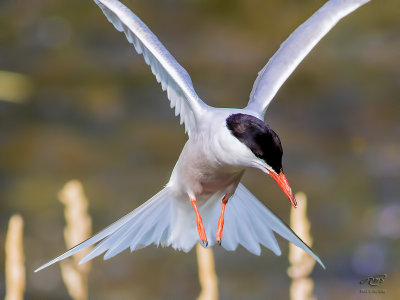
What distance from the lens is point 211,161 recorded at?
1583 millimetres

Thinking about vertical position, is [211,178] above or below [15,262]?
above

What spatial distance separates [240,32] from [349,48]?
0.76 metres

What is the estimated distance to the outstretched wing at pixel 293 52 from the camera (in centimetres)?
173

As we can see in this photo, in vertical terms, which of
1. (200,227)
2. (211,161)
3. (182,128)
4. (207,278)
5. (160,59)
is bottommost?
(207,278)

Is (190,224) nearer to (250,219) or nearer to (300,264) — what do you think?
(250,219)

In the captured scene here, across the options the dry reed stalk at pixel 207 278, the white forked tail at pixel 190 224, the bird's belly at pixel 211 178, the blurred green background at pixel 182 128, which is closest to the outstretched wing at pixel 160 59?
the bird's belly at pixel 211 178

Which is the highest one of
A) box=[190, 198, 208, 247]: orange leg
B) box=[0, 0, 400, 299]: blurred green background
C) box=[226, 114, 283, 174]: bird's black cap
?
box=[0, 0, 400, 299]: blurred green background

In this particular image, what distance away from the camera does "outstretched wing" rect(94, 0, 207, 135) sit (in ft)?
5.45

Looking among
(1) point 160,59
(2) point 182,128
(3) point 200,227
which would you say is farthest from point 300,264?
(2) point 182,128

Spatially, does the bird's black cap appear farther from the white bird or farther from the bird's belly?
the bird's belly

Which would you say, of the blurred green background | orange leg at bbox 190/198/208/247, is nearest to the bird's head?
orange leg at bbox 190/198/208/247

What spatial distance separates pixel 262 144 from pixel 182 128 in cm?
314

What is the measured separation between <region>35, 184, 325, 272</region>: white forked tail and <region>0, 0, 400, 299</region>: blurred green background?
157 cm

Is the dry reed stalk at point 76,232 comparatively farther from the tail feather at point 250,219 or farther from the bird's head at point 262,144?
the tail feather at point 250,219
